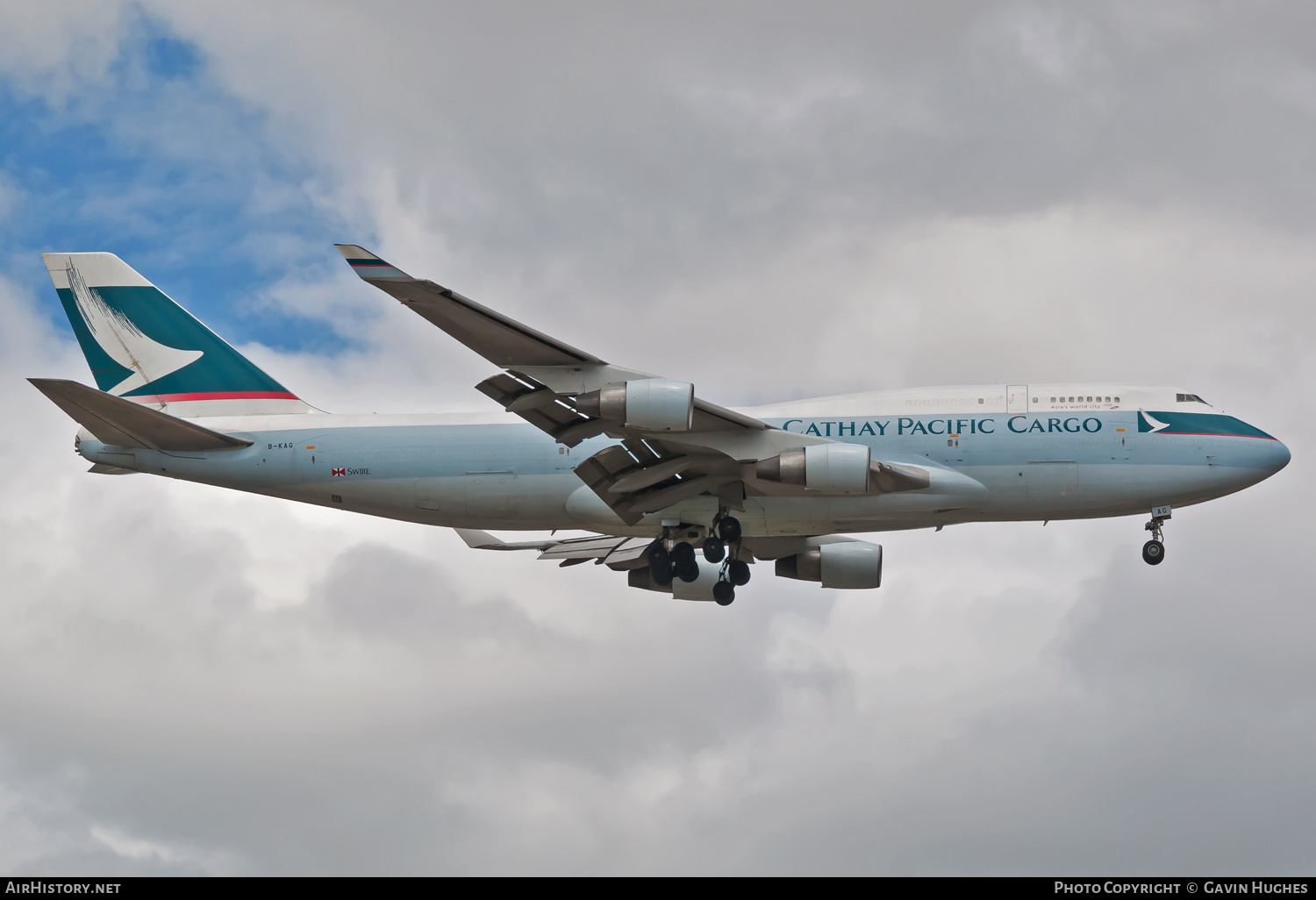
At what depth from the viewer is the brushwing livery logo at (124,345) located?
146ft

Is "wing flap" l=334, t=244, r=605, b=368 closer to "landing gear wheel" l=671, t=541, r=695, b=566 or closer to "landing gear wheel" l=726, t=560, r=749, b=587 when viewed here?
"landing gear wheel" l=671, t=541, r=695, b=566

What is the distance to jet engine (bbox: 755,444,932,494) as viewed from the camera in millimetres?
35938

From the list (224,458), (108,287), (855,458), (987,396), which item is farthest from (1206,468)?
(108,287)

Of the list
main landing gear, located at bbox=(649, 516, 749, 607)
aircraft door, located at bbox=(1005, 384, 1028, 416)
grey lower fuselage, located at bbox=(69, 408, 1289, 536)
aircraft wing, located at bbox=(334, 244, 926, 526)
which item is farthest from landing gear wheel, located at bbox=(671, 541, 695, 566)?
aircraft door, located at bbox=(1005, 384, 1028, 416)

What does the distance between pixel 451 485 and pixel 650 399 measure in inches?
386

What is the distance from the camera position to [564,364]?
34000 millimetres

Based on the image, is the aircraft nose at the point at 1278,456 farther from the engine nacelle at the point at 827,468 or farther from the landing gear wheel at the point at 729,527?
the landing gear wheel at the point at 729,527

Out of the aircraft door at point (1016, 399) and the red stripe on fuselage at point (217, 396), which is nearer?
the aircraft door at point (1016, 399)

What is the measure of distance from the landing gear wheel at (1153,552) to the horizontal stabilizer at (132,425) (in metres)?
28.0

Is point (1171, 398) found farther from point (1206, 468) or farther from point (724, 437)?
point (724, 437)

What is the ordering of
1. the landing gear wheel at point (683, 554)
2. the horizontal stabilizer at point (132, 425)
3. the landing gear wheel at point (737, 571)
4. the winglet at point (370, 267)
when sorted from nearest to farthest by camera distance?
the winglet at point (370, 267) → the horizontal stabilizer at point (132, 425) → the landing gear wheel at point (683, 554) → the landing gear wheel at point (737, 571)

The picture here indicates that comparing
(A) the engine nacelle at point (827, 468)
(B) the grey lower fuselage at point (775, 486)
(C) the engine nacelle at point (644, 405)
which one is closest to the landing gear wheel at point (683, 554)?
(B) the grey lower fuselage at point (775, 486)

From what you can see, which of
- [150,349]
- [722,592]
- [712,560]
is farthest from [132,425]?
[722,592]
